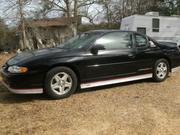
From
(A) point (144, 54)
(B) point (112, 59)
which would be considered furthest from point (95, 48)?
(A) point (144, 54)

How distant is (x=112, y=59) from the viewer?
647cm

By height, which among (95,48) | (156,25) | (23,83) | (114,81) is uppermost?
(156,25)

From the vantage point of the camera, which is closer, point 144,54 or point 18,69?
point 18,69

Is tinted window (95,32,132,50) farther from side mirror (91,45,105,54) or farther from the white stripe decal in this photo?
the white stripe decal

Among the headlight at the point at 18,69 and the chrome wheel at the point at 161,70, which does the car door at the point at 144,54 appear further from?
the headlight at the point at 18,69

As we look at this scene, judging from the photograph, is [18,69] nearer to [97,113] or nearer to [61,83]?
[61,83]

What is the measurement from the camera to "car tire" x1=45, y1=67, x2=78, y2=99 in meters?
5.63

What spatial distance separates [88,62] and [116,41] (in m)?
1.04

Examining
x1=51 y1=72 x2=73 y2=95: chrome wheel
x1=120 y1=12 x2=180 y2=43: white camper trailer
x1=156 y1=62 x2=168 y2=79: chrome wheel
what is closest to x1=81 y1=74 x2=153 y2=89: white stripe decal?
x1=156 y1=62 x2=168 y2=79: chrome wheel


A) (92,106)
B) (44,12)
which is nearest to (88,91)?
(92,106)

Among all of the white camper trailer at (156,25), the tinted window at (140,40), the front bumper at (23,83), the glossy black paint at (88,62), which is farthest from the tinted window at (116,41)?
the white camper trailer at (156,25)

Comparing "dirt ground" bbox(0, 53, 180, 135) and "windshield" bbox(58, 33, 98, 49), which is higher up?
"windshield" bbox(58, 33, 98, 49)

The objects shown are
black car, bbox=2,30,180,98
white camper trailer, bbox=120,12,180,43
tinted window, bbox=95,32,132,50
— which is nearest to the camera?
black car, bbox=2,30,180,98

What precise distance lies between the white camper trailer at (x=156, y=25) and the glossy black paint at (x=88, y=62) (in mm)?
7855
